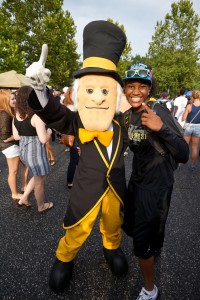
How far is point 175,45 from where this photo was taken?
21.2 metres

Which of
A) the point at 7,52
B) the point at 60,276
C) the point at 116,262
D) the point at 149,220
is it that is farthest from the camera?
the point at 7,52

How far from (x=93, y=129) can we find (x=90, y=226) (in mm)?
830

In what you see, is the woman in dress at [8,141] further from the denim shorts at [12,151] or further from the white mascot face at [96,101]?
the white mascot face at [96,101]

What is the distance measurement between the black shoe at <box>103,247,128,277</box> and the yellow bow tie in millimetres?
1148

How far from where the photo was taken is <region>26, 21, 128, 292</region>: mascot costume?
177 centimetres

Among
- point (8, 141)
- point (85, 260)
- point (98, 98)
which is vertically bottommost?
point (85, 260)

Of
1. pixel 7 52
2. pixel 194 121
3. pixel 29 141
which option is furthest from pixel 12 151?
pixel 7 52

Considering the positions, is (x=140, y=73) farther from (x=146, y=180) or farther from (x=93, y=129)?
(x=146, y=180)

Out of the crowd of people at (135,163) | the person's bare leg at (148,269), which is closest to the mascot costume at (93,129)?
the crowd of people at (135,163)

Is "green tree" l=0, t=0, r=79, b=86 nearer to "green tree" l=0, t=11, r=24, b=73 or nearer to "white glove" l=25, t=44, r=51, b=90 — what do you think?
"green tree" l=0, t=11, r=24, b=73

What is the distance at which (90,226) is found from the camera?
1.89 metres

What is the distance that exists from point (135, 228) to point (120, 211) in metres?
0.35

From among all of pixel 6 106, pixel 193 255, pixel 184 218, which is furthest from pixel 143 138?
pixel 6 106

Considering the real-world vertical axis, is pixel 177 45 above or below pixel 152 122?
above
